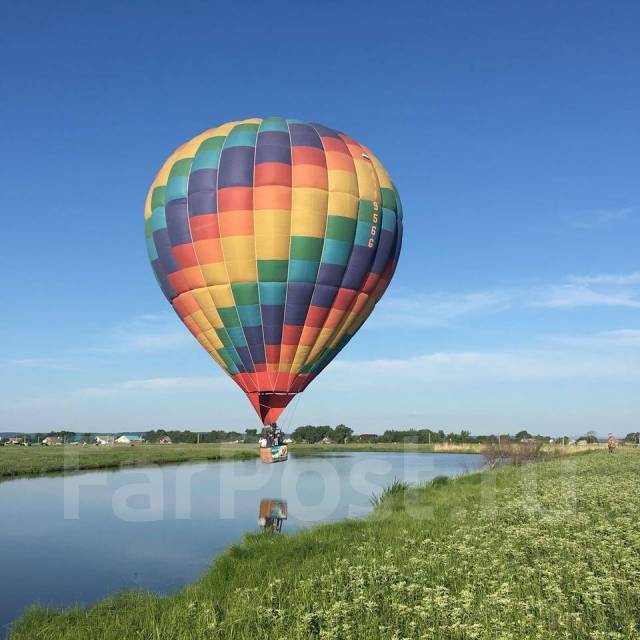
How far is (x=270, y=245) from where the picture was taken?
72.6 ft

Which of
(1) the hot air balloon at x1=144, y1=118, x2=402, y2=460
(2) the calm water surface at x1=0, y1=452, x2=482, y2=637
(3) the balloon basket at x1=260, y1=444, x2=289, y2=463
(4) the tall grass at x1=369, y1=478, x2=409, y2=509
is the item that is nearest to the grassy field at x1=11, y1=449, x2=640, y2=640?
(2) the calm water surface at x1=0, y1=452, x2=482, y2=637

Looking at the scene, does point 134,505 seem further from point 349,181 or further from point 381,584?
point 381,584

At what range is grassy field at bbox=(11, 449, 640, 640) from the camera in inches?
356

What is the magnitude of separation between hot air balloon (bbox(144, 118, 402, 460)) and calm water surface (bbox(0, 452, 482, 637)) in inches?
217

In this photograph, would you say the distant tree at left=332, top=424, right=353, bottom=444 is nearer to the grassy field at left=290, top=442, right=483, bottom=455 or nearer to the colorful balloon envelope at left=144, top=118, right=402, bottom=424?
the grassy field at left=290, top=442, right=483, bottom=455

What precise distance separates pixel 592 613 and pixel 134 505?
2617cm

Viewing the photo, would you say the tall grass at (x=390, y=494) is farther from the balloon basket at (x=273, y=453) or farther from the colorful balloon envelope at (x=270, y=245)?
the colorful balloon envelope at (x=270, y=245)

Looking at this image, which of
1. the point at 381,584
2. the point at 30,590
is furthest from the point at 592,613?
the point at 30,590

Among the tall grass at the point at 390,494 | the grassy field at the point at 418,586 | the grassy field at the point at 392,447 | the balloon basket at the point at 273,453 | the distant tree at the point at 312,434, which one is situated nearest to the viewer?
the grassy field at the point at 418,586

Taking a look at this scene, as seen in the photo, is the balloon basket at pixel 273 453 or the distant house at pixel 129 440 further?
the distant house at pixel 129 440

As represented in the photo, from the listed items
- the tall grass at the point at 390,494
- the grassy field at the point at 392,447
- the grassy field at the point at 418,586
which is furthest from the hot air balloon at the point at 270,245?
the grassy field at the point at 392,447

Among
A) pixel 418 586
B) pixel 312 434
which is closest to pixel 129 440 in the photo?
pixel 312 434

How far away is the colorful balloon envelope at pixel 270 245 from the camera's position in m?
22.3

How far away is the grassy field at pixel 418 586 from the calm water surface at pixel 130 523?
8.45 ft
